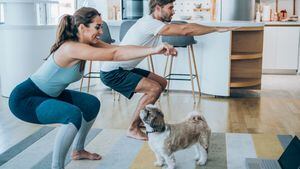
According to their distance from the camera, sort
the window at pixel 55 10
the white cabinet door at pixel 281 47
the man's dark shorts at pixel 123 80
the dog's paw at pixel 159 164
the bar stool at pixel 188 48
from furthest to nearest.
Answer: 1. the white cabinet door at pixel 281 47
2. the window at pixel 55 10
3. the bar stool at pixel 188 48
4. the man's dark shorts at pixel 123 80
5. the dog's paw at pixel 159 164

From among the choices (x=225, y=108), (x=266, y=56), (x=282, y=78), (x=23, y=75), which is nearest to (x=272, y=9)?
(x=266, y=56)

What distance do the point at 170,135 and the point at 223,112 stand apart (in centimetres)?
178

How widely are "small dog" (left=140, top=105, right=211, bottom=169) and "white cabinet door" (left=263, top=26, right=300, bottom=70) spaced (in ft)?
14.8

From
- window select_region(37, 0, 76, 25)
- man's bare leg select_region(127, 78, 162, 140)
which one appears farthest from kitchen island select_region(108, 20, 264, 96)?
man's bare leg select_region(127, 78, 162, 140)

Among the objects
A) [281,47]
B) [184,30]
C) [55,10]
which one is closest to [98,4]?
[55,10]

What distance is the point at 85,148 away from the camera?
10.2 feet

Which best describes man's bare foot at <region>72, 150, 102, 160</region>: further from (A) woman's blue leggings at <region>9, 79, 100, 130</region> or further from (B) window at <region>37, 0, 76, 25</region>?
(B) window at <region>37, 0, 76, 25</region>

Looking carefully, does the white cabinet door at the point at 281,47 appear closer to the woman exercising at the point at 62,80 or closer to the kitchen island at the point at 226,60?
the kitchen island at the point at 226,60

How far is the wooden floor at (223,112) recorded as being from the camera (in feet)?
11.9

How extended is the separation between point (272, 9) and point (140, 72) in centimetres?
465

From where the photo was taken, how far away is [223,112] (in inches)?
167

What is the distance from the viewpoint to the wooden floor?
11.9 feet

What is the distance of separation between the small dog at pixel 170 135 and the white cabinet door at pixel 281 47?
4.51 m

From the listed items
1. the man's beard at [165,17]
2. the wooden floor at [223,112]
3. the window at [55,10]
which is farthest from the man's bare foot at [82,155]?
the window at [55,10]
